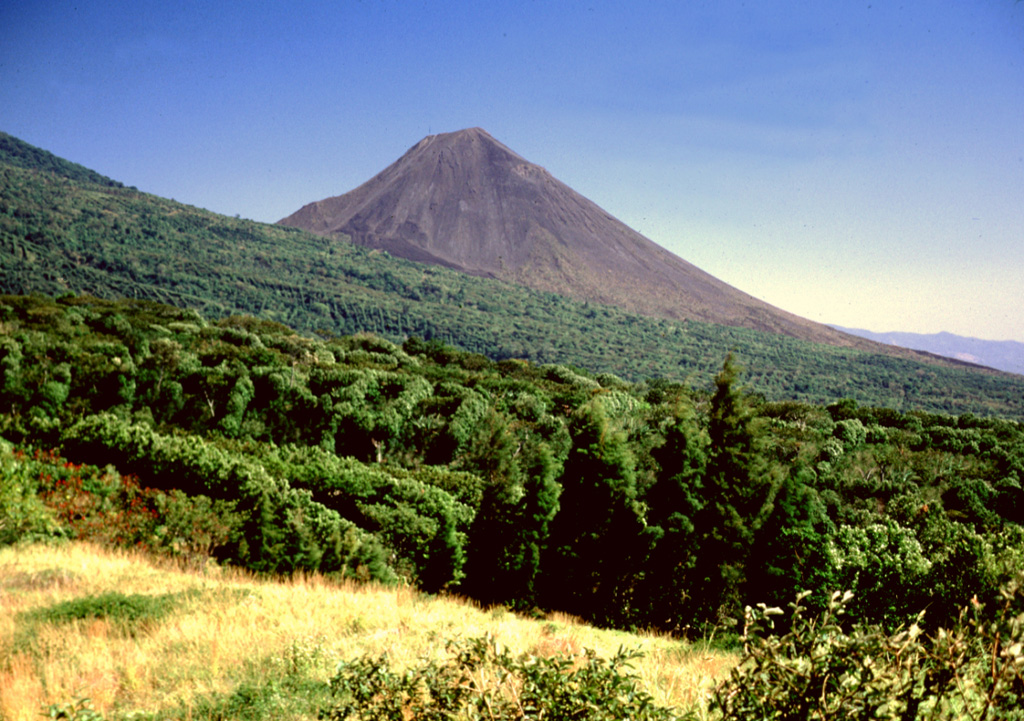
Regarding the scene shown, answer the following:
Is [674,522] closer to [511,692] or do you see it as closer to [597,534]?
[597,534]

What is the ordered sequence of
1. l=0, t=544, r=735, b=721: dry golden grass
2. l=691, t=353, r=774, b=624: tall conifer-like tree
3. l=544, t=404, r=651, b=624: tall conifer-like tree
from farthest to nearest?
l=544, t=404, r=651, b=624: tall conifer-like tree
l=691, t=353, r=774, b=624: tall conifer-like tree
l=0, t=544, r=735, b=721: dry golden grass

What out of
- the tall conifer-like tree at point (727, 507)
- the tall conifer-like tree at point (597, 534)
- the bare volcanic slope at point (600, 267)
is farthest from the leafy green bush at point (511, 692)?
the bare volcanic slope at point (600, 267)

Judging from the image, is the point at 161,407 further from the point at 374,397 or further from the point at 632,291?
the point at 632,291

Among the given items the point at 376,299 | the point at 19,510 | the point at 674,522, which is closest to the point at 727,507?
the point at 674,522

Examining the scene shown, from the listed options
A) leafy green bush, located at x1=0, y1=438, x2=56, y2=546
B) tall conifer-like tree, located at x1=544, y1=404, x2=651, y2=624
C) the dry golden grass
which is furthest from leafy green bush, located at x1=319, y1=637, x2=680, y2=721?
tall conifer-like tree, located at x1=544, y1=404, x2=651, y2=624

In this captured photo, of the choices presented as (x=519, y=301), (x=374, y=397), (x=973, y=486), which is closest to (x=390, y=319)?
(x=519, y=301)

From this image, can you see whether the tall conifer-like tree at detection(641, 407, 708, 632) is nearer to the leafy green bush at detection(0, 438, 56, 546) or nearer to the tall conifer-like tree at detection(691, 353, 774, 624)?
the tall conifer-like tree at detection(691, 353, 774, 624)
